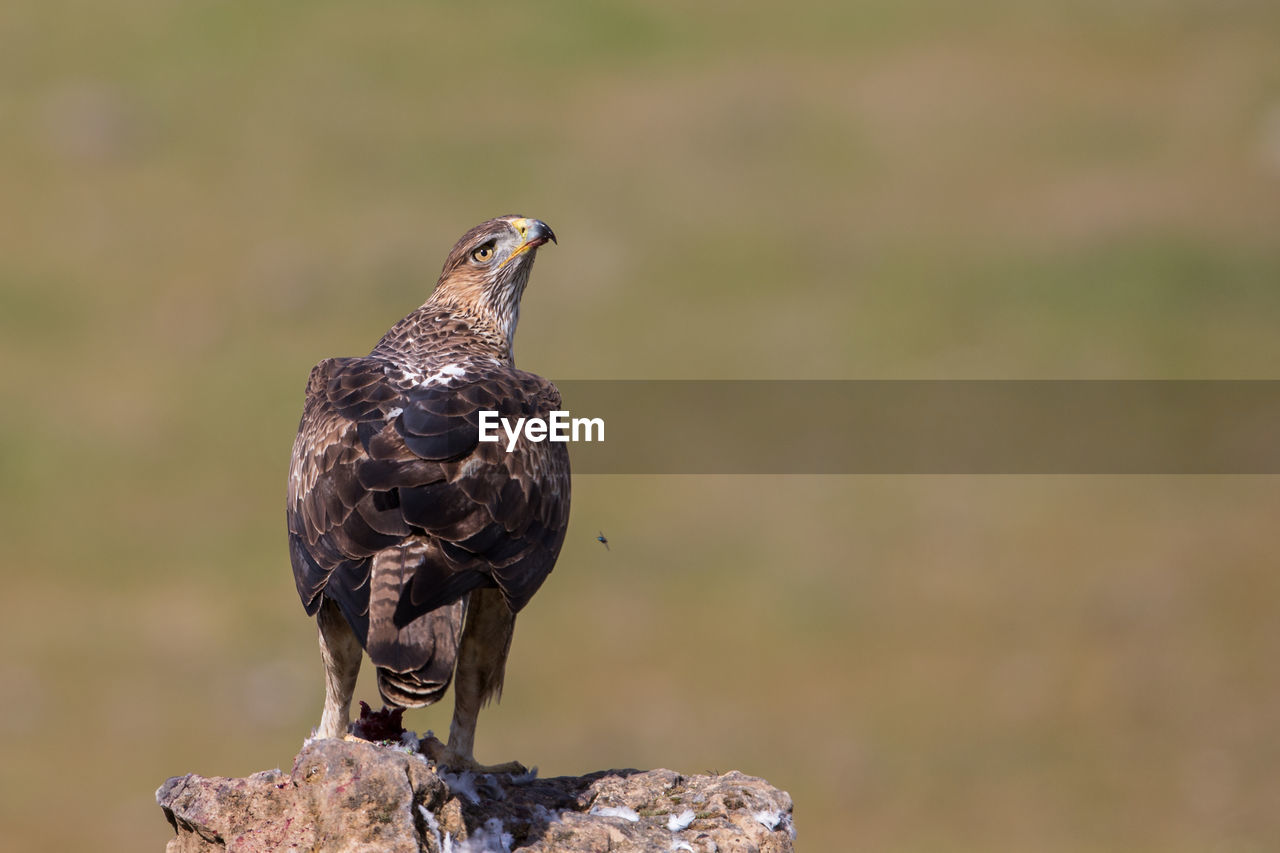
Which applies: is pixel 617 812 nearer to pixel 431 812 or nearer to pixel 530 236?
pixel 431 812

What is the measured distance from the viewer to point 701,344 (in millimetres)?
53500

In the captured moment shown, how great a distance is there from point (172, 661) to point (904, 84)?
35955 millimetres

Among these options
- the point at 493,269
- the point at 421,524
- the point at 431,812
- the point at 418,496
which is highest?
the point at 493,269

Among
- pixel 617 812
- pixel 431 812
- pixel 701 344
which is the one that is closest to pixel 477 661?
pixel 617 812

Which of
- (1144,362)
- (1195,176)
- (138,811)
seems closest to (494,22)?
(1195,176)

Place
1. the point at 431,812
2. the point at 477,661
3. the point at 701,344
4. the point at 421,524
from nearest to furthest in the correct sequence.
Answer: the point at 431,812 → the point at 421,524 → the point at 477,661 → the point at 701,344

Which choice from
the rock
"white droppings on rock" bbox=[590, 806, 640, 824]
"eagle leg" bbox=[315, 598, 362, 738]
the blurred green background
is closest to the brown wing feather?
"eagle leg" bbox=[315, 598, 362, 738]

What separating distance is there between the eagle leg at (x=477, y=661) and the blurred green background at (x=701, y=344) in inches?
947

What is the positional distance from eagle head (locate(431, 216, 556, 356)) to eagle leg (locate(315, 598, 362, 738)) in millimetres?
3272

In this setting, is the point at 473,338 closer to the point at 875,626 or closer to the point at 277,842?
the point at 277,842

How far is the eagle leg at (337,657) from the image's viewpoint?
9.40 meters

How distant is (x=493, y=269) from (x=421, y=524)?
3814mm

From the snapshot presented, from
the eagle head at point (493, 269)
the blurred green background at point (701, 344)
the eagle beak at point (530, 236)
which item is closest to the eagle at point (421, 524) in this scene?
the eagle head at point (493, 269)

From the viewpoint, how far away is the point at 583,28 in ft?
241
